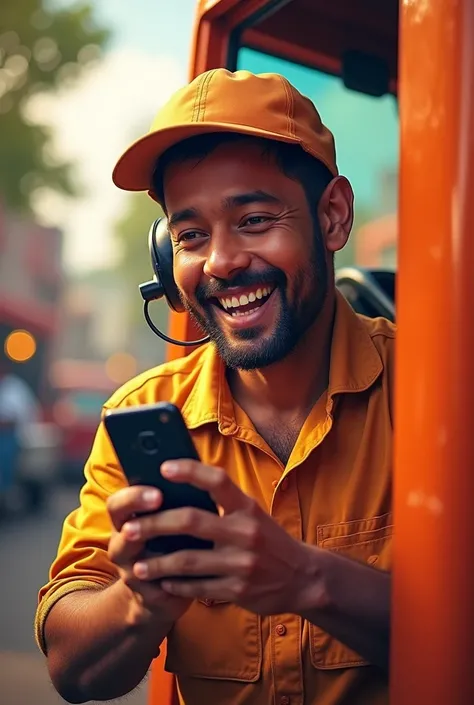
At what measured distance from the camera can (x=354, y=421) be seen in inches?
66.5

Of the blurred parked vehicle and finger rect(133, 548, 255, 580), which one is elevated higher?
finger rect(133, 548, 255, 580)

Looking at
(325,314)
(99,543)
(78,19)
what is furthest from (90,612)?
(78,19)

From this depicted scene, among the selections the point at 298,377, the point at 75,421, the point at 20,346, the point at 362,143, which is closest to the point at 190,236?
the point at 298,377

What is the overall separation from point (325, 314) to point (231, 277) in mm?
314

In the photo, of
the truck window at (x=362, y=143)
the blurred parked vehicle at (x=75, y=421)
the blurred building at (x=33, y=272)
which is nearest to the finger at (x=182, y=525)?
the truck window at (x=362, y=143)

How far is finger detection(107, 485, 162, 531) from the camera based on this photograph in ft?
3.64

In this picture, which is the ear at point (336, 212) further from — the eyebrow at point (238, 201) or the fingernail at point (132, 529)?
the fingernail at point (132, 529)

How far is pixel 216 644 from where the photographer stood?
1.60 metres

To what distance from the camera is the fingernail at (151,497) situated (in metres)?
1.11

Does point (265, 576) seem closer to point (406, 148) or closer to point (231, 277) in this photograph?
point (406, 148)

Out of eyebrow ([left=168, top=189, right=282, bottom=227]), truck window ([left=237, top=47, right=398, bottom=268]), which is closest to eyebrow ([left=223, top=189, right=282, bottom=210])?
eyebrow ([left=168, top=189, right=282, bottom=227])

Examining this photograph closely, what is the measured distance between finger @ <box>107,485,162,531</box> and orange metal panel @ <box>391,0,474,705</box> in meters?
0.33

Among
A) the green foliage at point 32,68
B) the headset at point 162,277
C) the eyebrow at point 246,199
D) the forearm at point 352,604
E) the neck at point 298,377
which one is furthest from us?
the green foliage at point 32,68

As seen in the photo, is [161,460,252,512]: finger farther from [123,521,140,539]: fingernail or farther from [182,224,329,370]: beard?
[182,224,329,370]: beard
